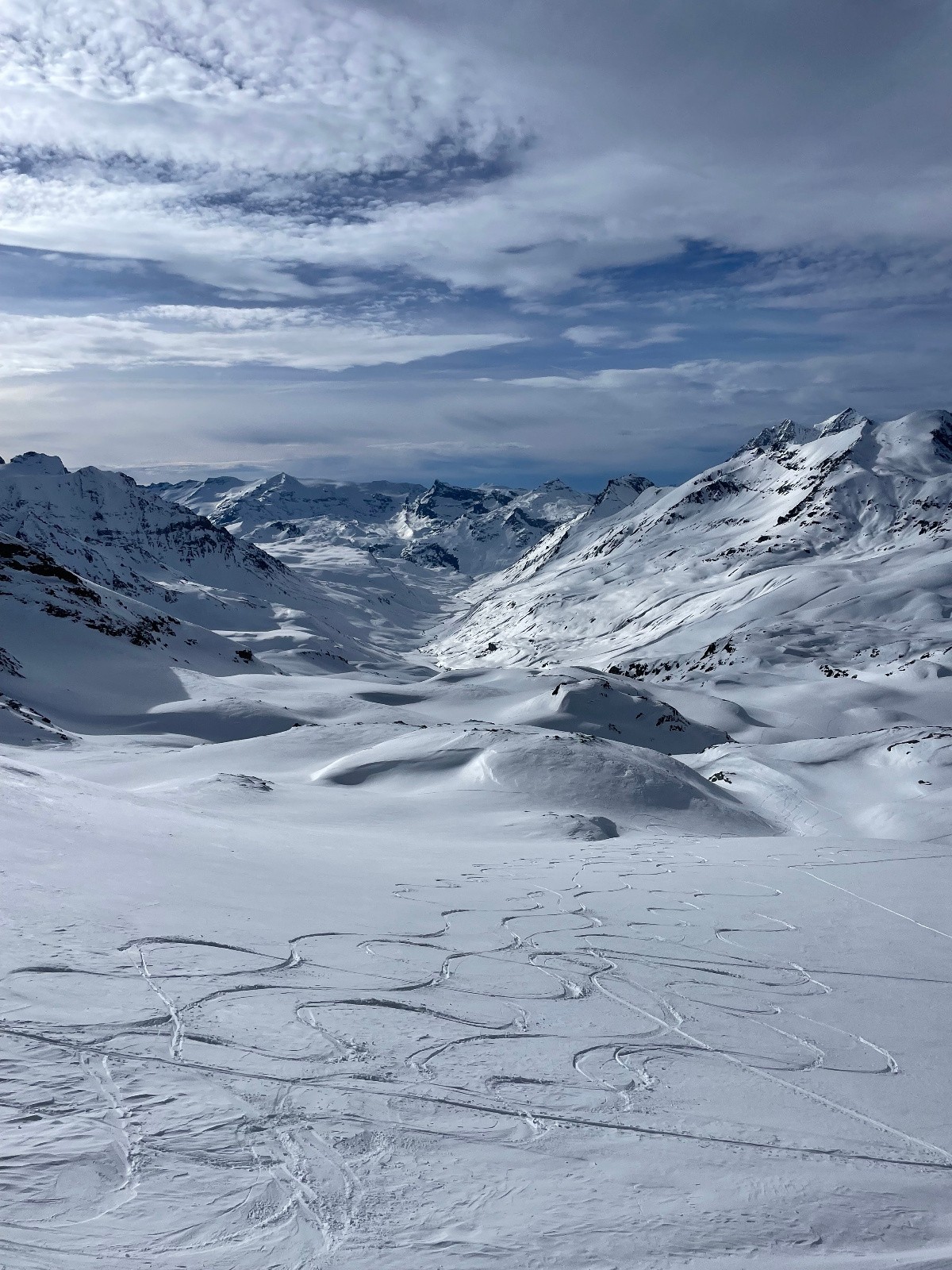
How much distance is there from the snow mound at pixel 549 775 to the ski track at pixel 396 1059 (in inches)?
717

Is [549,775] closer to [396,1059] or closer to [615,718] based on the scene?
[396,1059]

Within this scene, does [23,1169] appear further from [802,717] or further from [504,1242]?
[802,717]

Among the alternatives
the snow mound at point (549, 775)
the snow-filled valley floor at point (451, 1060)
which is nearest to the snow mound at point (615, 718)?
the snow mound at point (549, 775)

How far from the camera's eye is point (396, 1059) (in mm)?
6027

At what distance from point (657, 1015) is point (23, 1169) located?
5472mm

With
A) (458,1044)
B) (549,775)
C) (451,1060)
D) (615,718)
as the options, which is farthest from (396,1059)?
(615,718)

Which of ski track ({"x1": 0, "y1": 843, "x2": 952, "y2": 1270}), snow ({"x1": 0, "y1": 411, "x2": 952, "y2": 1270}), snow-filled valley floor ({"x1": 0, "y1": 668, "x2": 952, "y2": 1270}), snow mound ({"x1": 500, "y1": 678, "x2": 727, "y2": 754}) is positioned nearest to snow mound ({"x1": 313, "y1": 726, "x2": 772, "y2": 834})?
snow ({"x1": 0, "y1": 411, "x2": 952, "y2": 1270})

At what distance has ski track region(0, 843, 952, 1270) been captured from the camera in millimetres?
4461

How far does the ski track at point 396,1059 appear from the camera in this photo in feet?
14.6

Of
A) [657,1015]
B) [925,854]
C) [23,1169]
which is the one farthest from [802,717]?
[23,1169]

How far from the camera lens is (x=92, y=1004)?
237 inches

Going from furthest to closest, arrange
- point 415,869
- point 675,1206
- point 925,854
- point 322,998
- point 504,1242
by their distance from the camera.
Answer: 1. point 925,854
2. point 415,869
3. point 322,998
4. point 675,1206
5. point 504,1242

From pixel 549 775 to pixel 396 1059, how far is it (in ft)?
77.9

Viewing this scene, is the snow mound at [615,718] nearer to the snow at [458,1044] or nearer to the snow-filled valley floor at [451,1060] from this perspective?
the snow at [458,1044]
